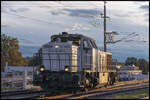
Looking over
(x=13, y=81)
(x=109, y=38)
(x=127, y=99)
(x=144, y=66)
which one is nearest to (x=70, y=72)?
(x=127, y=99)

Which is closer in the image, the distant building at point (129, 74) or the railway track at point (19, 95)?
the railway track at point (19, 95)

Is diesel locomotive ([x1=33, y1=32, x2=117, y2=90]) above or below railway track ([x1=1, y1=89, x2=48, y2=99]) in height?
above

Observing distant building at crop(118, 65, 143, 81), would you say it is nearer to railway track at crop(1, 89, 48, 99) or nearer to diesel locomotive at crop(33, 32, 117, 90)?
diesel locomotive at crop(33, 32, 117, 90)

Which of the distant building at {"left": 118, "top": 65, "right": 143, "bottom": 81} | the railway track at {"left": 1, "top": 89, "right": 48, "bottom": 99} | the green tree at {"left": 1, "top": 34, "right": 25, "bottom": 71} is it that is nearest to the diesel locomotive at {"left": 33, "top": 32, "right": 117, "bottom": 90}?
the railway track at {"left": 1, "top": 89, "right": 48, "bottom": 99}

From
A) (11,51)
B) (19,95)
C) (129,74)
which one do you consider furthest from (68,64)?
(11,51)

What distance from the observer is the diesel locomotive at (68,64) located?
16266mm

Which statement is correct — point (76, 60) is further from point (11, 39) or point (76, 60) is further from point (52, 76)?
point (11, 39)

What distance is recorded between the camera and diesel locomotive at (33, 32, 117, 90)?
16.3m

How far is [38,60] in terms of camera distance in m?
17.5

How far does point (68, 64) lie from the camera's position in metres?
17.0

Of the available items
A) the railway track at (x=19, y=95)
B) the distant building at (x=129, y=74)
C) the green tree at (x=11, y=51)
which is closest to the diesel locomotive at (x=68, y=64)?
the railway track at (x=19, y=95)

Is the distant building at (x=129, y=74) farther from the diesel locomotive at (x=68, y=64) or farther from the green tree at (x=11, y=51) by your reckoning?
the green tree at (x=11, y=51)

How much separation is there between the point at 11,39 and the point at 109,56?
134 ft

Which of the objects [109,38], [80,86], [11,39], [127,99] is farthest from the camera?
[11,39]
